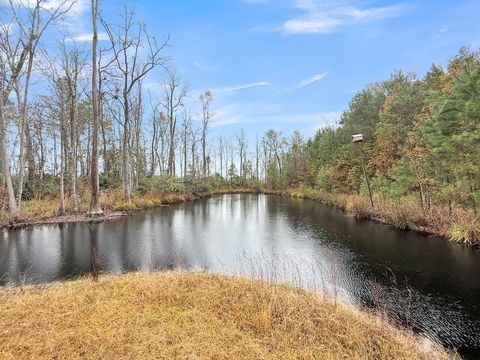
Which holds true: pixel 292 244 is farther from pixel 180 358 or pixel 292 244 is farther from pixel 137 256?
pixel 180 358

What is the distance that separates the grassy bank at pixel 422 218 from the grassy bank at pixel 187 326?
7.78 m

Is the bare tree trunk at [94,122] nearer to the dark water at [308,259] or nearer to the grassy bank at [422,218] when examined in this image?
the dark water at [308,259]

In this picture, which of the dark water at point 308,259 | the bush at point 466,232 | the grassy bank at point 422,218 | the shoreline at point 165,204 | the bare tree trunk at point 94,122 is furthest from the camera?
the bare tree trunk at point 94,122

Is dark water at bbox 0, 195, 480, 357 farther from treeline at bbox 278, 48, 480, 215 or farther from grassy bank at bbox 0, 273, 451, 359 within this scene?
treeline at bbox 278, 48, 480, 215

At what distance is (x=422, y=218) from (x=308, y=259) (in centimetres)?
725

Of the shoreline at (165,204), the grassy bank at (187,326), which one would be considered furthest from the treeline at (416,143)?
the grassy bank at (187,326)

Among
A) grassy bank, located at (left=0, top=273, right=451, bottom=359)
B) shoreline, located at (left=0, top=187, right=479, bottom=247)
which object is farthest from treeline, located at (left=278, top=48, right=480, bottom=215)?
grassy bank, located at (left=0, top=273, right=451, bottom=359)

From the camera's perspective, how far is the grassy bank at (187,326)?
3.04 metres

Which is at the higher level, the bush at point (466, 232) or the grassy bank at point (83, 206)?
the grassy bank at point (83, 206)

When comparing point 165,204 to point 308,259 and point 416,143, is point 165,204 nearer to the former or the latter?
point 308,259

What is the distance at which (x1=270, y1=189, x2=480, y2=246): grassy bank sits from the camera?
380 inches

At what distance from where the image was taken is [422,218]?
12094 mm

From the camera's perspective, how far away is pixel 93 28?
1457 cm

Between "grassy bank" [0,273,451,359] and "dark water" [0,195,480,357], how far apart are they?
0.89 meters
